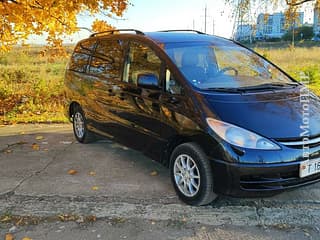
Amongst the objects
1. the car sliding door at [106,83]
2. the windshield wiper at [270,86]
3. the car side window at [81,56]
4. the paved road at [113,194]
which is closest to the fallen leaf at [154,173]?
the paved road at [113,194]

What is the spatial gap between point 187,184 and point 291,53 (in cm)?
1169

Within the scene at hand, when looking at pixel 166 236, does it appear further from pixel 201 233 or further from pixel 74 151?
pixel 74 151

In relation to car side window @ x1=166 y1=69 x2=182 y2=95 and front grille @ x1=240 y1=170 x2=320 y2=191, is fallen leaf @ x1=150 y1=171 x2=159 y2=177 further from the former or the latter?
front grille @ x1=240 y1=170 x2=320 y2=191

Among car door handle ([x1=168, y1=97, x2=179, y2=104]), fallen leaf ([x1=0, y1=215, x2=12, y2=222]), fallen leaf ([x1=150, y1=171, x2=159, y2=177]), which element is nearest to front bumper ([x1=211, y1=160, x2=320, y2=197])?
car door handle ([x1=168, y1=97, x2=179, y2=104])

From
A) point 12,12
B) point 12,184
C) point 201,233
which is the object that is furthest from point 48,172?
point 12,12

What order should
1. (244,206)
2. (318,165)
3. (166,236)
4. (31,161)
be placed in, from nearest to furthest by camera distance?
(166,236), (318,165), (244,206), (31,161)

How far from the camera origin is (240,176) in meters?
2.97

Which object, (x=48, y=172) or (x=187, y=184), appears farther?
(x=48, y=172)

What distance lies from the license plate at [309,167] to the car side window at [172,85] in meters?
1.34

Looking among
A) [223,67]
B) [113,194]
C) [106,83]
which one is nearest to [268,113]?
[223,67]

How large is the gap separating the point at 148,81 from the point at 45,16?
18.0ft

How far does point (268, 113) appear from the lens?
3.21 metres

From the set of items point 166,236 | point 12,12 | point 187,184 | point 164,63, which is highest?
point 12,12

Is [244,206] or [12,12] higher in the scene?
[12,12]
